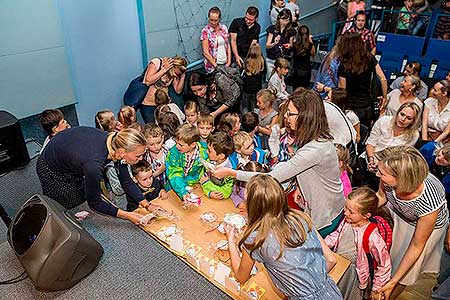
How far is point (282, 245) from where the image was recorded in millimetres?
1433

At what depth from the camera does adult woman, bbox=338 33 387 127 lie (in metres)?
3.35

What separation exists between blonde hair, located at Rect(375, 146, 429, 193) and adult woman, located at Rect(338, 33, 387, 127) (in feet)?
5.66

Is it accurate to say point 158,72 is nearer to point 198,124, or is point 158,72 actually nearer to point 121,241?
point 198,124

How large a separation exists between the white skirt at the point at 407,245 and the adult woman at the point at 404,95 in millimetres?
1734

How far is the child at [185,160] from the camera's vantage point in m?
2.37

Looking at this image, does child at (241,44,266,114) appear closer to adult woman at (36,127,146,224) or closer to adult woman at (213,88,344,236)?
adult woman at (213,88,344,236)

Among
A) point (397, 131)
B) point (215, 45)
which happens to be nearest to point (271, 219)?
point (397, 131)

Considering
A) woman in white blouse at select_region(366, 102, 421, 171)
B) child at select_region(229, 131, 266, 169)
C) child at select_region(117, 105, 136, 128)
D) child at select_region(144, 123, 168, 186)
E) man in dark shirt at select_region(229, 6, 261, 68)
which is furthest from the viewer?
man in dark shirt at select_region(229, 6, 261, 68)

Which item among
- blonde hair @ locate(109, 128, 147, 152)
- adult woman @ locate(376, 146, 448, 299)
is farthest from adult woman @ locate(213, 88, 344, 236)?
blonde hair @ locate(109, 128, 147, 152)

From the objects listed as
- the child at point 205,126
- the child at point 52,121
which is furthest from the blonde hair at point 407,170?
the child at point 52,121

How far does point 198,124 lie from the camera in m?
3.12

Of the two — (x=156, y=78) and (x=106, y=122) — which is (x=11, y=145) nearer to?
(x=106, y=122)

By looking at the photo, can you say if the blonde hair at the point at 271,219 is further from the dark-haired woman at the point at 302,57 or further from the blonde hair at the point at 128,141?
the dark-haired woman at the point at 302,57

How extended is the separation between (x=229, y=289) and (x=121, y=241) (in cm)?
71
